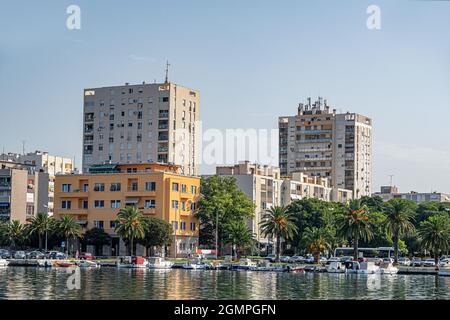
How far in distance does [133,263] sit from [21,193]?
116ft

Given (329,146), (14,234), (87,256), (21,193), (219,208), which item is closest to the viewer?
(87,256)

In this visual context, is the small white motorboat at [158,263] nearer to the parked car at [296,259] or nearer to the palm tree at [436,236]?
the parked car at [296,259]

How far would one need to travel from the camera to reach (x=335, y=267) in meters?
95.8

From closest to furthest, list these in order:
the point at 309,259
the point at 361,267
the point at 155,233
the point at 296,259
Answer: the point at 361,267
the point at 155,233
the point at 309,259
the point at 296,259

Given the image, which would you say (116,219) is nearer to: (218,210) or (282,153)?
(218,210)

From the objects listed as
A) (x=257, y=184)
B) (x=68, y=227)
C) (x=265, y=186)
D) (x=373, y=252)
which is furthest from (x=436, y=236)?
(x=265, y=186)

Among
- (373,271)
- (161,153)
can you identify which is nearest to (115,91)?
(161,153)

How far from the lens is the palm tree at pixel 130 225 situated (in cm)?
10169

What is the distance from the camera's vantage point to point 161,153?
138000 mm

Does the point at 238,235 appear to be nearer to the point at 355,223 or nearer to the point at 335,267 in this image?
the point at 355,223

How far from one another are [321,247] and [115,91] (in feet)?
158

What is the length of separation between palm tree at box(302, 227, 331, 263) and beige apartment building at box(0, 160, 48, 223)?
3879cm

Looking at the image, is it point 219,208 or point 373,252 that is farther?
point 373,252

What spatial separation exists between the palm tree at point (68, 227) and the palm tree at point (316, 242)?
2547 centimetres
